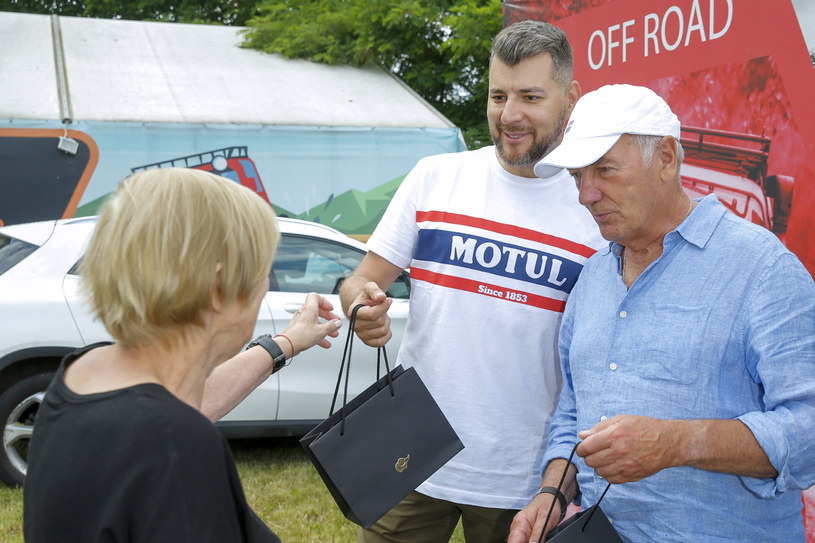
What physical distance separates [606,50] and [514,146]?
4.12ft

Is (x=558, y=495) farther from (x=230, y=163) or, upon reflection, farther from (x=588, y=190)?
(x=230, y=163)

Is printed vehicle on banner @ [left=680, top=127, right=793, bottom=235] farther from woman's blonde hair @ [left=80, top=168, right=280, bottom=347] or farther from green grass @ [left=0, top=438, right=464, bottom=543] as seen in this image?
green grass @ [left=0, top=438, right=464, bottom=543]

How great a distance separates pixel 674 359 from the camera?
159 centimetres

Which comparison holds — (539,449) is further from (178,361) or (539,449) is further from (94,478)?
(94,478)

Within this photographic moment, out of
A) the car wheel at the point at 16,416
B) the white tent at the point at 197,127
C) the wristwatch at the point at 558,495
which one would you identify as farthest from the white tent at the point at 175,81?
the wristwatch at the point at 558,495

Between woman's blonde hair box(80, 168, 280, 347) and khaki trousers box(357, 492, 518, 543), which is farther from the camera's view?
khaki trousers box(357, 492, 518, 543)

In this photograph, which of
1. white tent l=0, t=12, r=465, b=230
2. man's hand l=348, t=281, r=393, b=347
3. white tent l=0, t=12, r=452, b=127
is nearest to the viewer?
man's hand l=348, t=281, r=393, b=347

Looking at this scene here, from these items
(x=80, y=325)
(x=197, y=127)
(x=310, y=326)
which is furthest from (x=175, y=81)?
(x=310, y=326)

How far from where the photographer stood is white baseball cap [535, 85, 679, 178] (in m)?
1.68

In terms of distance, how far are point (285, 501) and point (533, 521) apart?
312cm

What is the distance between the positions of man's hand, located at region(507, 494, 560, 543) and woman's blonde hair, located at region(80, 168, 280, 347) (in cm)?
97

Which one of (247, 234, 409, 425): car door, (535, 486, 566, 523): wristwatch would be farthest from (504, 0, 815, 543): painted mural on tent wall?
(247, 234, 409, 425): car door

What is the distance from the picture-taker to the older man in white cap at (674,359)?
4.83 ft

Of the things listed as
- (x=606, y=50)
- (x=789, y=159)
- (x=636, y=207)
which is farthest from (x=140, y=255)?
(x=606, y=50)
